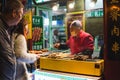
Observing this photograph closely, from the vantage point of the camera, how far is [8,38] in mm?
2023

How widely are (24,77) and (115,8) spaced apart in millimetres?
1269

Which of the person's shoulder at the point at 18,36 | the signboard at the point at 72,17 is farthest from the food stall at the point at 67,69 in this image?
the signboard at the point at 72,17

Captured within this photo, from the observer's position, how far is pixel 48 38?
354 inches

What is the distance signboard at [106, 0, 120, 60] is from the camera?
2043mm

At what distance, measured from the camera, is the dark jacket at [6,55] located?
77.4 inches

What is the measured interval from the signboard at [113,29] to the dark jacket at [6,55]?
39.9 inches

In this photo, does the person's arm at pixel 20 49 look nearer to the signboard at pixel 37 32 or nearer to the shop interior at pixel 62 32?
the shop interior at pixel 62 32

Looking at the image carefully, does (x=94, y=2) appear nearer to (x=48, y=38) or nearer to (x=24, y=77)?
(x=48, y=38)

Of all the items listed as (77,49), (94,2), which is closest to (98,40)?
(94,2)

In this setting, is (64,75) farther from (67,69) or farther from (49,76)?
(49,76)

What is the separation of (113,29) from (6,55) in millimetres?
1113

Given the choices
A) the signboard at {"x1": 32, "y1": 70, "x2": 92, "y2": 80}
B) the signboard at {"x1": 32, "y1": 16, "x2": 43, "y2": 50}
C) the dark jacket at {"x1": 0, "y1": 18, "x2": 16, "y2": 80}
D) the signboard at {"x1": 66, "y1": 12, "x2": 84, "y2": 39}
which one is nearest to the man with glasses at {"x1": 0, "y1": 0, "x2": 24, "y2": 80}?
the dark jacket at {"x1": 0, "y1": 18, "x2": 16, "y2": 80}

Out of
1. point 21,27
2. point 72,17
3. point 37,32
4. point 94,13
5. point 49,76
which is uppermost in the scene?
point 94,13

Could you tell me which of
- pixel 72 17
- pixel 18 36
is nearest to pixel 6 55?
pixel 18 36
